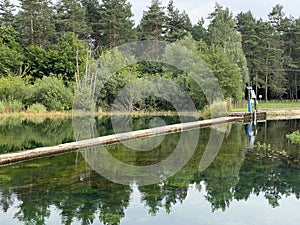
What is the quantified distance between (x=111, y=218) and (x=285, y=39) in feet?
136

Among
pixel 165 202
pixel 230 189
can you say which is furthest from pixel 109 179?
pixel 230 189

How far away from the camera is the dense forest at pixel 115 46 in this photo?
24.8 metres

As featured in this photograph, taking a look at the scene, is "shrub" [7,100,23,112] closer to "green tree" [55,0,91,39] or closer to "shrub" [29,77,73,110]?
"shrub" [29,77,73,110]

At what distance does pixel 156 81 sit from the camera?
1052 inches

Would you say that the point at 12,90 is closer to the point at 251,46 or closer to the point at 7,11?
the point at 7,11

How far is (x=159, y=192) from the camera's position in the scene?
6.55 meters

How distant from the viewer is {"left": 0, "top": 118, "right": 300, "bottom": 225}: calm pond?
5.40 metres

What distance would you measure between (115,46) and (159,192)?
29.0m

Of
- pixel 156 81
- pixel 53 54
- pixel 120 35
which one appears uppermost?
pixel 120 35

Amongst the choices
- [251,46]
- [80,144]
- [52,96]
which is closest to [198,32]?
[251,46]

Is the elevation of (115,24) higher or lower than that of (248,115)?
higher

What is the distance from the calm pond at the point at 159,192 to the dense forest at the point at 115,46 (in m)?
14.6

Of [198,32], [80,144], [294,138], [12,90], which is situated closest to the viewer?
[80,144]

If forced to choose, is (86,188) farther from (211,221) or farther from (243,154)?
(243,154)
